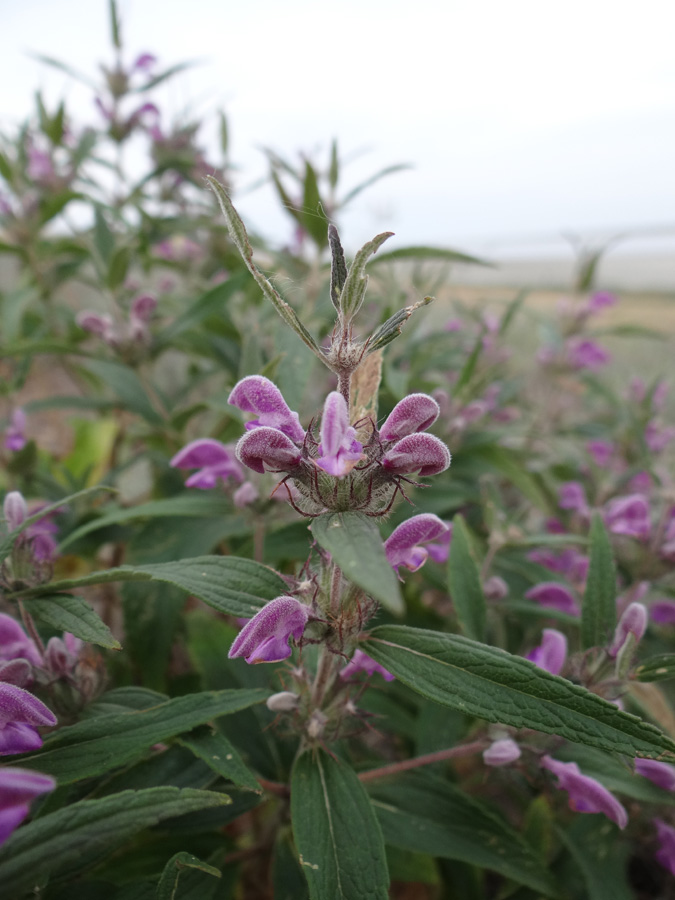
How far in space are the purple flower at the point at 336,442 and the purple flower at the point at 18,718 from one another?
0.39 meters

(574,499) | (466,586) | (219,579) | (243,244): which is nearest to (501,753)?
(466,586)

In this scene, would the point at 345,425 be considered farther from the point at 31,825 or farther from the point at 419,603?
the point at 419,603

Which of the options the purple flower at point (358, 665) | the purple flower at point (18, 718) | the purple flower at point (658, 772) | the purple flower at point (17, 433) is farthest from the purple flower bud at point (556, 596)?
the purple flower at point (17, 433)

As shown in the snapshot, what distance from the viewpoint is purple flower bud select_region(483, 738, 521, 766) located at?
746 millimetres

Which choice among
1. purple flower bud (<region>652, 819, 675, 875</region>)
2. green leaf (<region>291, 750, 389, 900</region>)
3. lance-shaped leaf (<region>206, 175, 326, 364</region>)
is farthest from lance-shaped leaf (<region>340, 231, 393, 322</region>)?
purple flower bud (<region>652, 819, 675, 875</region>)

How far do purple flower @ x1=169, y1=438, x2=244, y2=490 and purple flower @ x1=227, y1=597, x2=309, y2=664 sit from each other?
15.6 inches

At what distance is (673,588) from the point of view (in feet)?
3.95

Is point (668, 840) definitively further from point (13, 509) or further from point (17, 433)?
point (17, 433)

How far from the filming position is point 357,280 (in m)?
0.47

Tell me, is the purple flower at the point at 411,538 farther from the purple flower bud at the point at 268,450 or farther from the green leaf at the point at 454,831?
the green leaf at the point at 454,831

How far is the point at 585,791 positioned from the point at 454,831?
0.20 m

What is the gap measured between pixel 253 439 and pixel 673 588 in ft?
3.57

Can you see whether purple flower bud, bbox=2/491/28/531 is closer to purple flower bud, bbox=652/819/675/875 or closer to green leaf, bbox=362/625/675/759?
green leaf, bbox=362/625/675/759

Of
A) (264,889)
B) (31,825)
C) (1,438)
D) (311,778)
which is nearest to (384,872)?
(311,778)
